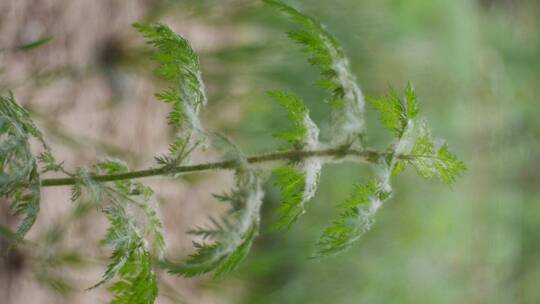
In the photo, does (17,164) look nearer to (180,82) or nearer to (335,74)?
(180,82)

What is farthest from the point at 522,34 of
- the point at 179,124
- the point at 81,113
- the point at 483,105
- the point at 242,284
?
the point at 179,124

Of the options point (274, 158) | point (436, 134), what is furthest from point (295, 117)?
point (436, 134)

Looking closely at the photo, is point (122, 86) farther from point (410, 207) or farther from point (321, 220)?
point (410, 207)

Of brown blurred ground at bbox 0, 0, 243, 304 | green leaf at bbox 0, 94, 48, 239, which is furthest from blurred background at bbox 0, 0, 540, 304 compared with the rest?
green leaf at bbox 0, 94, 48, 239

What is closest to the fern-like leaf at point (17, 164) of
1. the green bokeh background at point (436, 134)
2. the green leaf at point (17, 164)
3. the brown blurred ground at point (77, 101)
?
the green leaf at point (17, 164)

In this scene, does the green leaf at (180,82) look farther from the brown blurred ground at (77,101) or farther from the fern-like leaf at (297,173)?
the brown blurred ground at (77,101)

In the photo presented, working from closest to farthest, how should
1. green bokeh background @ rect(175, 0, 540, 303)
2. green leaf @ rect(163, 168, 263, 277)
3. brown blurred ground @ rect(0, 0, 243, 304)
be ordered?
green leaf @ rect(163, 168, 263, 277)
brown blurred ground @ rect(0, 0, 243, 304)
green bokeh background @ rect(175, 0, 540, 303)

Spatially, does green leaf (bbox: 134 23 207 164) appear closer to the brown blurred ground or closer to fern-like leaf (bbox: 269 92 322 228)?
fern-like leaf (bbox: 269 92 322 228)

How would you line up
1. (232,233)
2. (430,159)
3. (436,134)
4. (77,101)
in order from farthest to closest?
1. (436,134)
2. (77,101)
3. (430,159)
4. (232,233)
